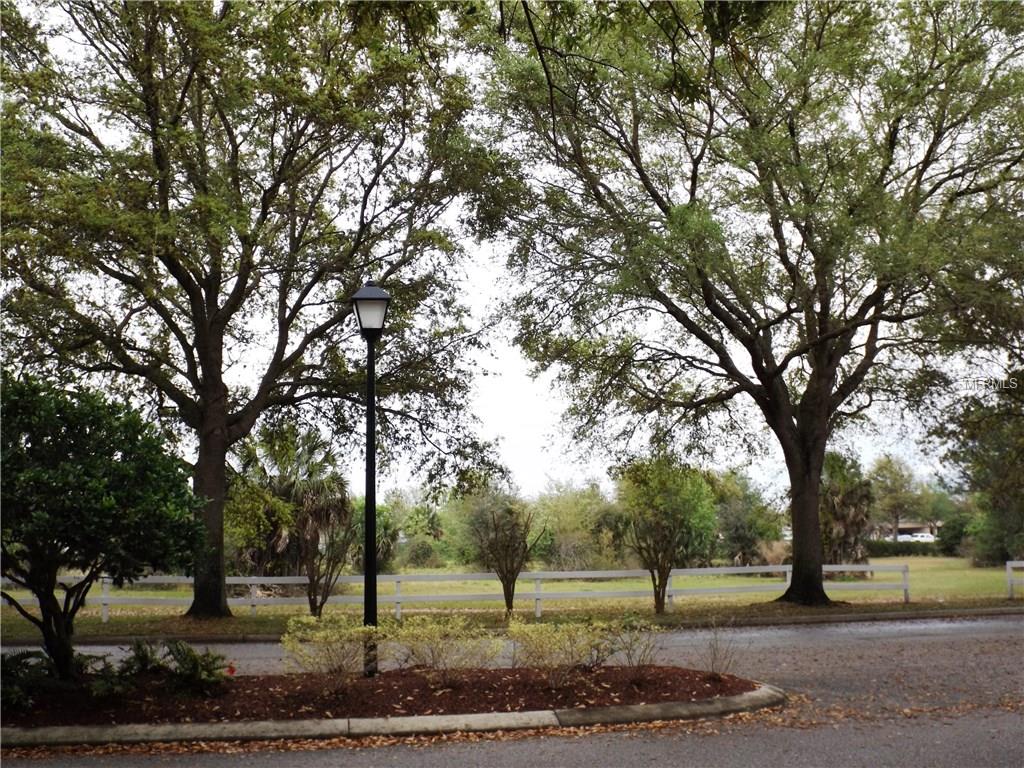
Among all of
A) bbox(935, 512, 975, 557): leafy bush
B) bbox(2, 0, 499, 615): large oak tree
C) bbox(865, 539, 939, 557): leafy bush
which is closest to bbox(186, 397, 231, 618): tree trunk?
bbox(2, 0, 499, 615): large oak tree

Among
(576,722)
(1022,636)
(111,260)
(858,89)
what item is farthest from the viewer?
(858,89)

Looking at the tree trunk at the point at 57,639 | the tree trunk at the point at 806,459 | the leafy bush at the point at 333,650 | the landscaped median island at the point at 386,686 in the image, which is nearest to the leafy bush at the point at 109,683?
the landscaped median island at the point at 386,686

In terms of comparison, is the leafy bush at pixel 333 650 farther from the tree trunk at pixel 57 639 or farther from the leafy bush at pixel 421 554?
the leafy bush at pixel 421 554

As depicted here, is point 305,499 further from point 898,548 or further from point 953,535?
point 953,535

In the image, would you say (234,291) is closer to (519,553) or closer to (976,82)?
(519,553)

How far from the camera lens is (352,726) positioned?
25.8 ft

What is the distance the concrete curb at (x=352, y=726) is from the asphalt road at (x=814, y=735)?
26 centimetres

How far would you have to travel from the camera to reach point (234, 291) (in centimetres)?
1927

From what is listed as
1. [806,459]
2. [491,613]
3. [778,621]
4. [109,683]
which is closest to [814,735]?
[109,683]

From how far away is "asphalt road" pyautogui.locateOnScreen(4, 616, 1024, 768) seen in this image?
7.01 meters

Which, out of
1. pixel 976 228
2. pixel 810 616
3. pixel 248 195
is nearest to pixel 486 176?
pixel 248 195

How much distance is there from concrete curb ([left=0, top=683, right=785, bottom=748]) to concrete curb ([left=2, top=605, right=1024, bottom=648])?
7.53 m

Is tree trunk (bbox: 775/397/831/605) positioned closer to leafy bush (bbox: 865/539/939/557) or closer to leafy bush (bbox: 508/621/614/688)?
leafy bush (bbox: 508/621/614/688)

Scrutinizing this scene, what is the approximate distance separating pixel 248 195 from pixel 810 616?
1344 centimetres
